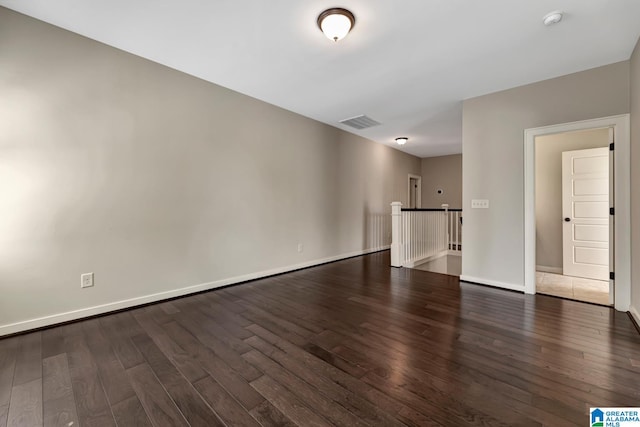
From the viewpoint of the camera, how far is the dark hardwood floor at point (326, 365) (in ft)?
4.63

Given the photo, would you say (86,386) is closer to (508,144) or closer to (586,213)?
(508,144)

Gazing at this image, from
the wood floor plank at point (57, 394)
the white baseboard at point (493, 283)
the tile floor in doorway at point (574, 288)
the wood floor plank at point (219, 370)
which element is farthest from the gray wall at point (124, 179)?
the tile floor in doorway at point (574, 288)

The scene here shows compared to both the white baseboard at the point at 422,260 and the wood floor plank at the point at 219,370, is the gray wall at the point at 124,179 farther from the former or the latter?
the white baseboard at the point at 422,260

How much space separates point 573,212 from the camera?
416 cm

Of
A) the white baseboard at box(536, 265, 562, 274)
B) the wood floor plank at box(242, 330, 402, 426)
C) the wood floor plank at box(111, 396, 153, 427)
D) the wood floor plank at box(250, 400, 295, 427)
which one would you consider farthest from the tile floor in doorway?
the wood floor plank at box(111, 396, 153, 427)

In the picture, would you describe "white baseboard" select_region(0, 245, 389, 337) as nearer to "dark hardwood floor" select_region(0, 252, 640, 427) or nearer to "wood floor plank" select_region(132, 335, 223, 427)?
"dark hardwood floor" select_region(0, 252, 640, 427)

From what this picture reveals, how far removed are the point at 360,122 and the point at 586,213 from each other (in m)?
3.90

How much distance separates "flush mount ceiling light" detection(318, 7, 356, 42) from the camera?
2.19 meters

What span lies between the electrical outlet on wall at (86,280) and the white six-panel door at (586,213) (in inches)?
256

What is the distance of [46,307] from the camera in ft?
7.98

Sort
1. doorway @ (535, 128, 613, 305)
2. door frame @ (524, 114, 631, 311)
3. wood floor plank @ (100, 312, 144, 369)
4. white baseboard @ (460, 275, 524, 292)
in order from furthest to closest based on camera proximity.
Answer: doorway @ (535, 128, 613, 305) → white baseboard @ (460, 275, 524, 292) → door frame @ (524, 114, 631, 311) → wood floor plank @ (100, 312, 144, 369)

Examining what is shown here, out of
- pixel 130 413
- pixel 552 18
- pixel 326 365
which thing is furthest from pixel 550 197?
pixel 130 413

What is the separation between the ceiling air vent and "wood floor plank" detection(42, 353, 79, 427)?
15.6 ft

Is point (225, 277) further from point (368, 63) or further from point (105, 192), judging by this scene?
point (368, 63)
